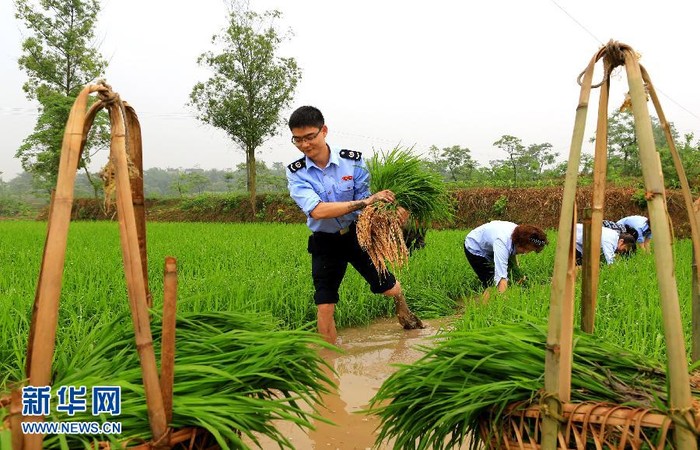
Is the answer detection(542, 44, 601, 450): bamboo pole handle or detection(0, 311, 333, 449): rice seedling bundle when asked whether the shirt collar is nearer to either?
detection(0, 311, 333, 449): rice seedling bundle

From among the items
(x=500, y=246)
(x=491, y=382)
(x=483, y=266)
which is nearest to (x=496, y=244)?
(x=500, y=246)

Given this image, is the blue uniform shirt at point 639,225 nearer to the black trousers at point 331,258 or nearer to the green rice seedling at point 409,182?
the green rice seedling at point 409,182

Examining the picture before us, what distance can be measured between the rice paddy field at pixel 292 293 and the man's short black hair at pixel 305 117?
1.12 m

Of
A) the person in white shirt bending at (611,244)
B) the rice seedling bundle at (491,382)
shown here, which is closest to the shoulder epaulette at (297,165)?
the rice seedling bundle at (491,382)

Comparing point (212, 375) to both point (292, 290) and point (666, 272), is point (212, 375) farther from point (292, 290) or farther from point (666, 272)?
point (292, 290)

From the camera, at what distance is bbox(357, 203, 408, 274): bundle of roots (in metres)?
3.16

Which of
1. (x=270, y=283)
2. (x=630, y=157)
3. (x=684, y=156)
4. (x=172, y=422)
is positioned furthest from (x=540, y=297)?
(x=630, y=157)

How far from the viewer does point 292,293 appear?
4367 mm

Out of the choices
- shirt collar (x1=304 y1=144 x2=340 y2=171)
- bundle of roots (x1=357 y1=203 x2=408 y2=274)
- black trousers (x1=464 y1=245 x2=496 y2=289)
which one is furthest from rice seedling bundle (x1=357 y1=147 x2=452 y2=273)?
black trousers (x1=464 y1=245 x2=496 y2=289)

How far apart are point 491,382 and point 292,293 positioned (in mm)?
3269

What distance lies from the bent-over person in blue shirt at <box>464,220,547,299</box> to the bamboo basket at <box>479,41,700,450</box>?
305cm

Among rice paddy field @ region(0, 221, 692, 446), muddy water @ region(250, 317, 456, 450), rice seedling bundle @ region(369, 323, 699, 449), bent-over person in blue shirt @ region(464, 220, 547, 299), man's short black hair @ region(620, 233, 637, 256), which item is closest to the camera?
rice seedling bundle @ region(369, 323, 699, 449)

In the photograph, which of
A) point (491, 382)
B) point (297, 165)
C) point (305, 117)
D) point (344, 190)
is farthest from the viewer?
point (344, 190)

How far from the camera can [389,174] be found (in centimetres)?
330
